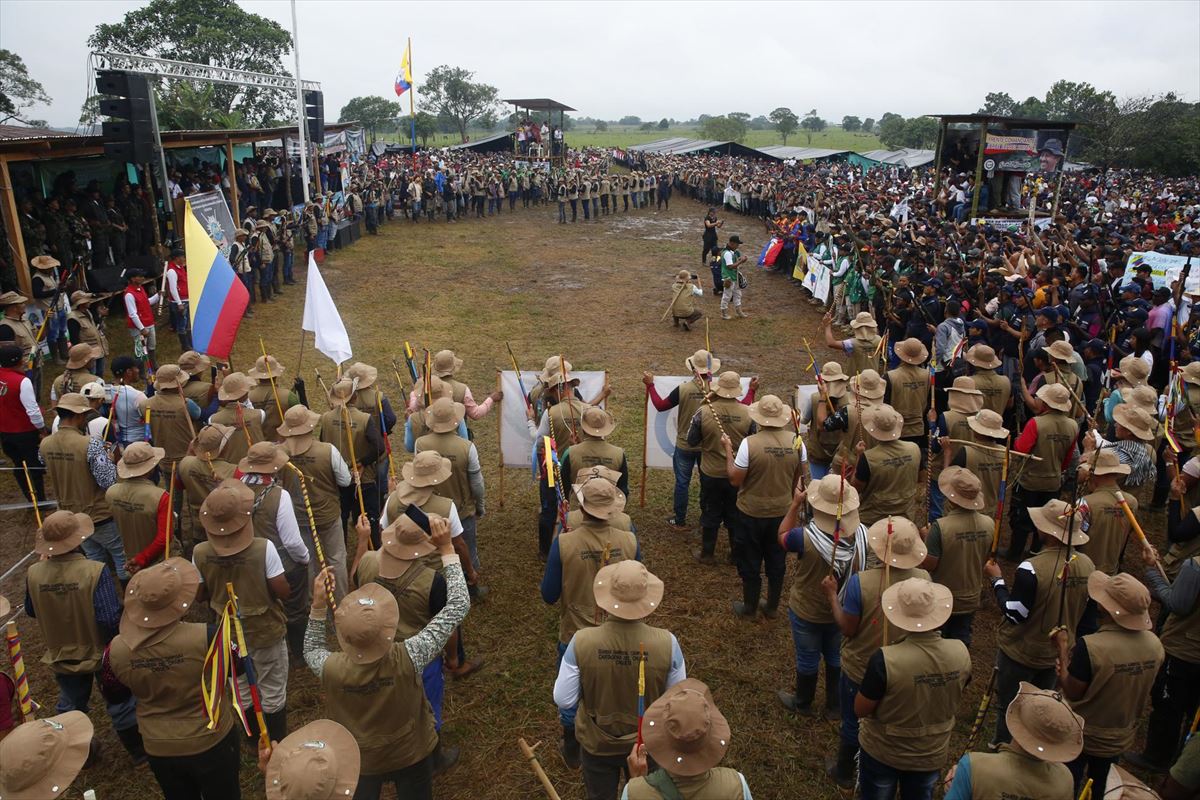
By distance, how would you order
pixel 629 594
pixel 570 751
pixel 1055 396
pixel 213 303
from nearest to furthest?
1. pixel 629 594
2. pixel 570 751
3. pixel 1055 396
4. pixel 213 303

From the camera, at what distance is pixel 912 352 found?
328 inches

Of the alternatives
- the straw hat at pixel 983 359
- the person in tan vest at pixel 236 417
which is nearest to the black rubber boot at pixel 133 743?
the person in tan vest at pixel 236 417

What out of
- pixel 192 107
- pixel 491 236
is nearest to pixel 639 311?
pixel 491 236

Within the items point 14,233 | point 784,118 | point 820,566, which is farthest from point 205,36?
point 784,118

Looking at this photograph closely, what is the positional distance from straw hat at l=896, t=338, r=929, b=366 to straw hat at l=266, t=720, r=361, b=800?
7083mm

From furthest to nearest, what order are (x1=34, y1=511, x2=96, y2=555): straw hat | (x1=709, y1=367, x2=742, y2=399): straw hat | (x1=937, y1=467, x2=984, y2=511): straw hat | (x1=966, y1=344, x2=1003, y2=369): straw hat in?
(x1=966, y1=344, x2=1003, y2=369): straw hat < (x1=709, y1=367, x2=742, y2=399): straw hat < (x1=937, y1=467, x2=984, y2=511): straw hat < (x1=34, y1=511, x2=96, y2=555): straw hat

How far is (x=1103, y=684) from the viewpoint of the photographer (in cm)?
425

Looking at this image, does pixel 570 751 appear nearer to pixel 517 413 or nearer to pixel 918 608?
pixel 918 608

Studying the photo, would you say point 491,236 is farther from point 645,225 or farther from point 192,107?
point 192,107

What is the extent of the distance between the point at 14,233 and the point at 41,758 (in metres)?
13.4

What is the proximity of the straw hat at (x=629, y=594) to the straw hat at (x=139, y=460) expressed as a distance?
3792 millimetres

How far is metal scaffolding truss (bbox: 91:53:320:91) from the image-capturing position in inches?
631

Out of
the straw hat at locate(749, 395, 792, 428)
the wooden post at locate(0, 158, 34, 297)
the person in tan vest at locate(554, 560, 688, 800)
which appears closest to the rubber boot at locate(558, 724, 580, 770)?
the person in tan vest at locate(554, 560, 688, 800)

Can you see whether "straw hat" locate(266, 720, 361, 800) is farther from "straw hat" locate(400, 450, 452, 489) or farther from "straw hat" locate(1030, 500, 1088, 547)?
"straw hat" locate(1030, 500, 1088, 547)
